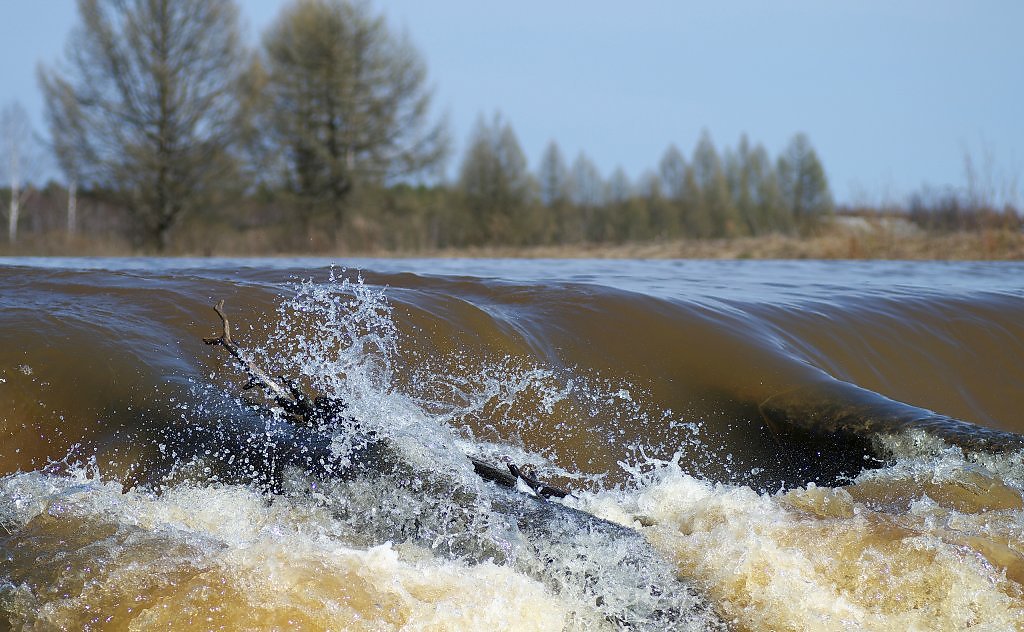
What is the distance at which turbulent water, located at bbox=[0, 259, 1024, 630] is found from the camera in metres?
2.14

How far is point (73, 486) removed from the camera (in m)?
2.59

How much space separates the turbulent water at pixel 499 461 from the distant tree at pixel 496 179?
86.9 ft

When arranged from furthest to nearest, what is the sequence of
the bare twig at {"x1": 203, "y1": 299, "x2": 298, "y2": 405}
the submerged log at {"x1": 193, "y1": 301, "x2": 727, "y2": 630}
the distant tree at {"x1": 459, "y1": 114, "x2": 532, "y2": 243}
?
1. the distant tree at {"x1": 459, "y1": 114, "x2": 532, "y2": 243}
2. the bare twig at {"x1": 203, "y1": 299, "x2": 298, "y2": 405}
3. the submerged log at {"x1": 193, "y1": 301, "x2": 727, "y2": 630}

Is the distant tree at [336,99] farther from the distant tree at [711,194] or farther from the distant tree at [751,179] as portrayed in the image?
the distant tree at [751,179]

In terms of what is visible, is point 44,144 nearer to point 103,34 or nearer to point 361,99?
point 103,34

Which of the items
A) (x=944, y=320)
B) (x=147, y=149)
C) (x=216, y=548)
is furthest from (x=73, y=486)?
(x=147, y=149)

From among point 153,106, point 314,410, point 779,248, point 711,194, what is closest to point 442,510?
point 314,410

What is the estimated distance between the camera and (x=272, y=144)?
82.5 feet

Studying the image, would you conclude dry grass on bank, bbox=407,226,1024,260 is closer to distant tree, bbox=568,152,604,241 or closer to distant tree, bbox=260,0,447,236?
distant tree, bbox=260,0,447,236

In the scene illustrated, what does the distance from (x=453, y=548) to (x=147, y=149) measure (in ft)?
74.1

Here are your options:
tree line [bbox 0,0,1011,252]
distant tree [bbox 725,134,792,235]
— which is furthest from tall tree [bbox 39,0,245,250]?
distant tree [bbox 725,134,792,235]

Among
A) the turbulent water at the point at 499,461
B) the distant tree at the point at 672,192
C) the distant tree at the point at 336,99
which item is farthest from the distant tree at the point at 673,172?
the turbulent water at the point at 499,461

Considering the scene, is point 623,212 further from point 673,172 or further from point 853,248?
point 853,248

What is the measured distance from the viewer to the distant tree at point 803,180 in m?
40.7
